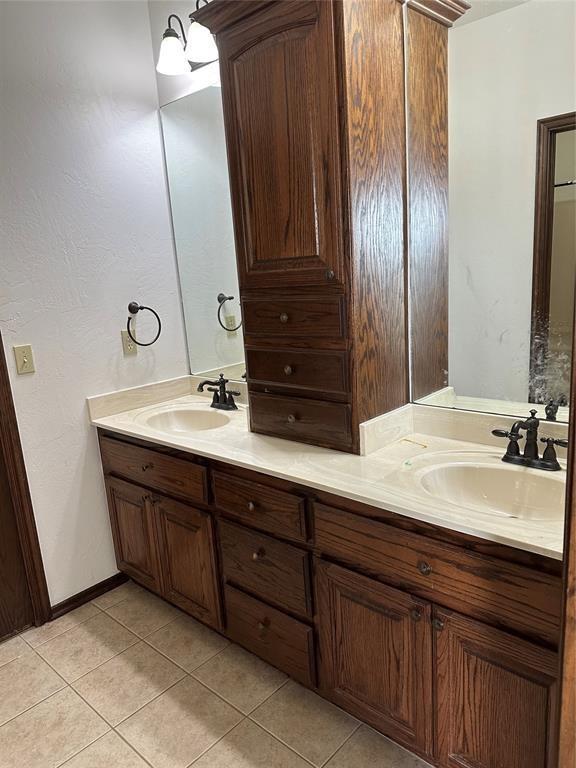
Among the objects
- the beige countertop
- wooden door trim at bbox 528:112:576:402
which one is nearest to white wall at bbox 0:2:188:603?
the beige countertop

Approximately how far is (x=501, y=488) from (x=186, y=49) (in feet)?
6.72

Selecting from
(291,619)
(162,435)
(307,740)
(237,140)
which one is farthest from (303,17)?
(307,740)

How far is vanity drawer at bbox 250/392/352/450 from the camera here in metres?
1.62

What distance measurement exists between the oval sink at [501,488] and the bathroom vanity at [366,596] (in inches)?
7.3

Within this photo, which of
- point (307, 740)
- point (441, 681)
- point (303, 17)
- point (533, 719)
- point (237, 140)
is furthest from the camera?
point (237, 140)

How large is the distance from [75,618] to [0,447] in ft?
2.67

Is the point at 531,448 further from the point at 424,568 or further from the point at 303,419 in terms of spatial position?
the point at 303,419

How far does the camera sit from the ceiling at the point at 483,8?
1.45 meters

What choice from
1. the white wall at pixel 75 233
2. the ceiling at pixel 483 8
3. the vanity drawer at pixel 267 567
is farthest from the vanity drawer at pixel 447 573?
the ceiling at pixel 483 8

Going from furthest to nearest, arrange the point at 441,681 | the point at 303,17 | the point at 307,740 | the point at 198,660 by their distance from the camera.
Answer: the point at 198,660
the point at 307,740
the point at 303,17
the point at 441,681

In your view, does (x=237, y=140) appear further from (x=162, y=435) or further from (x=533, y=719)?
(x=533, y=719)

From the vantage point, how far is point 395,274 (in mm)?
1652

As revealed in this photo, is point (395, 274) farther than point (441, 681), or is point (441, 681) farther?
point (395, 274)

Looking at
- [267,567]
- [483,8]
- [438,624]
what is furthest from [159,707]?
[483,8]
